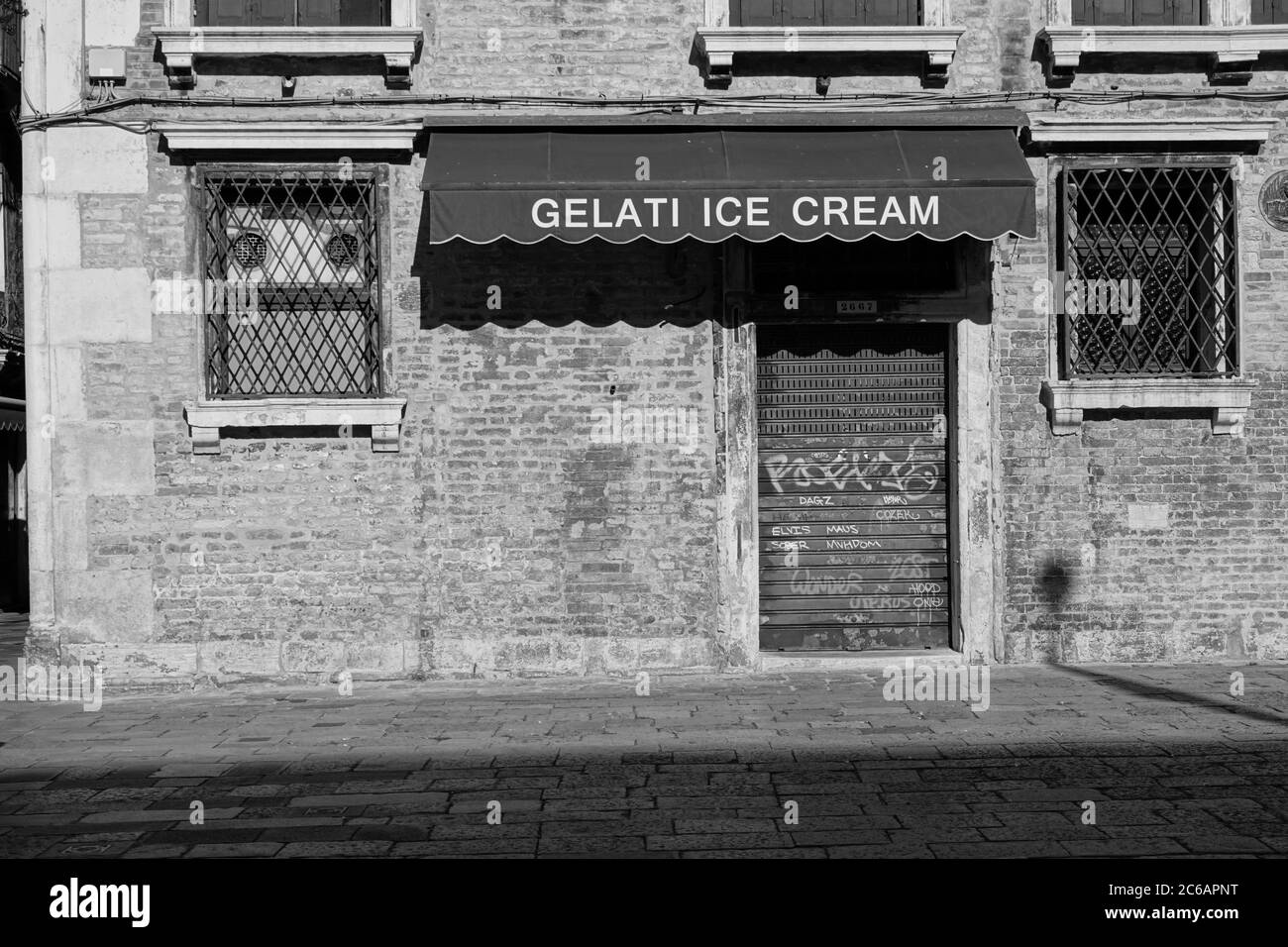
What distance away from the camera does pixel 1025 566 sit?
1120 centimetres

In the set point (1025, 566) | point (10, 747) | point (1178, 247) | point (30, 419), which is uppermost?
point (1178, 247)

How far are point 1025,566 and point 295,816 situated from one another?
22.1ft

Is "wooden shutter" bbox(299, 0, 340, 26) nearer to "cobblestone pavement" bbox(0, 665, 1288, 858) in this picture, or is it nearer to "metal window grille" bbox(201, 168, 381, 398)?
"metal window grille" bbox(201, 168, 381, 398)

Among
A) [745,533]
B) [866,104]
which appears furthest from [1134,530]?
[866,104]

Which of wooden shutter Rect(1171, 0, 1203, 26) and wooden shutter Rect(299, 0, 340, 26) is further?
wooden shutter Rect(1171, 0, 1203, 26)

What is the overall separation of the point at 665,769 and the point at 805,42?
6194 mm

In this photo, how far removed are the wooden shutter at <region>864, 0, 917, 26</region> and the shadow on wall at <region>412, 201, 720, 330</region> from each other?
2427 millimetres

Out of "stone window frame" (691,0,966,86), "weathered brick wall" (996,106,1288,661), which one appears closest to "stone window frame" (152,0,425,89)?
"stone window frame" (691,0,966,86)

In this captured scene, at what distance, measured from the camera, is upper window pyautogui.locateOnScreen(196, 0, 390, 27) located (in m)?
11.2

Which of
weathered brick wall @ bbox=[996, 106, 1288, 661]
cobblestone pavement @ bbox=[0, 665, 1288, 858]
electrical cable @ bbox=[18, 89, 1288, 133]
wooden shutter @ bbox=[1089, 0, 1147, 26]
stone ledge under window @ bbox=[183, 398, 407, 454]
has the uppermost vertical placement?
wooden shutter @ bbox=[1089, 0, 1147, 26]

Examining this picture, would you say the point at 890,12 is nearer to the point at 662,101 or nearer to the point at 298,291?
the point at 662,101

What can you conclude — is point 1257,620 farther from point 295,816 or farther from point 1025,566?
point 295,816

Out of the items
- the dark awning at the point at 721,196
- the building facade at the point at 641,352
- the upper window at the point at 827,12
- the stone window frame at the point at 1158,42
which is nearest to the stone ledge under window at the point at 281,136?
the building facade at the point at 641,352
